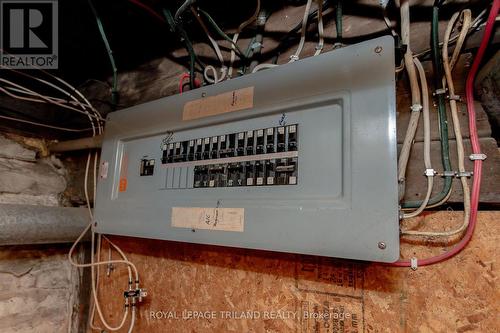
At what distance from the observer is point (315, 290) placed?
2.31 feet

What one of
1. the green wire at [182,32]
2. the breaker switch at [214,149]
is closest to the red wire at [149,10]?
the green wire at [182,32]

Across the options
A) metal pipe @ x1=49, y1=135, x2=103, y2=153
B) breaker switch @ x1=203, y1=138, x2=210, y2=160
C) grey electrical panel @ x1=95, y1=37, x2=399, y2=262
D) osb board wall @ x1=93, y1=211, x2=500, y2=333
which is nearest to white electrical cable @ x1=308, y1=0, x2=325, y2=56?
grey electrical panel @ x1=95, y1=37, x2=399, y2=262

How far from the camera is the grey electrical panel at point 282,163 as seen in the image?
553mm

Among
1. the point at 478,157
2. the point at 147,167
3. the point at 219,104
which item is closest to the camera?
the point at 478,157

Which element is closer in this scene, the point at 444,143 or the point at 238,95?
the point at 444,143

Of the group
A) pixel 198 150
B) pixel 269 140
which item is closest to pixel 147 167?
pixel 198 150

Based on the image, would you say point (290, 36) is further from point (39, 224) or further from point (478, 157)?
point (39, 224)

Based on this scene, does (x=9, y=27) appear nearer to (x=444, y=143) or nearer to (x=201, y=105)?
(x=201, y=105)

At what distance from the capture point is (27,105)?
1119 mm

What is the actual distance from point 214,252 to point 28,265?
2.57 feet

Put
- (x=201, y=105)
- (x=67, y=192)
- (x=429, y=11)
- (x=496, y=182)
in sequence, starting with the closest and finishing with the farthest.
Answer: (x=496, y=182), (x=429, y=11), (x=201, y=105), (x=67, y=192)

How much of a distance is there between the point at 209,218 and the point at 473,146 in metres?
0.58

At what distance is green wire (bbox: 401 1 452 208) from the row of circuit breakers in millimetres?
274

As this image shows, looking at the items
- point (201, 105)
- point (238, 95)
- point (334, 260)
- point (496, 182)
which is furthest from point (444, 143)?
point (201, 105)
